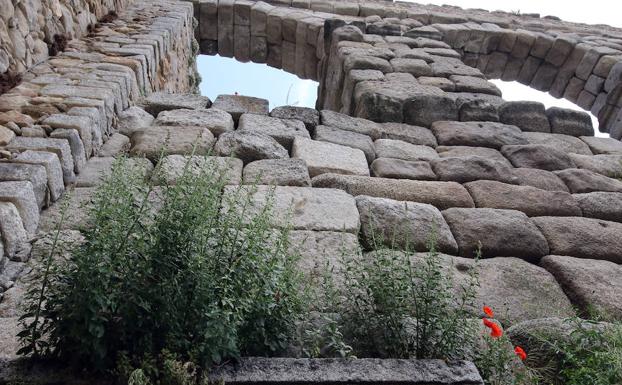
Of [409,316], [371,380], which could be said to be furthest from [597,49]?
[371,380]

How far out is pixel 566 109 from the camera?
4895 mm

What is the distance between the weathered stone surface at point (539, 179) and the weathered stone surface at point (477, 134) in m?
0.52

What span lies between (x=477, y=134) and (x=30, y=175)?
3.24 metres

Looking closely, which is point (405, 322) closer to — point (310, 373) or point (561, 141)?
point (310, 373)

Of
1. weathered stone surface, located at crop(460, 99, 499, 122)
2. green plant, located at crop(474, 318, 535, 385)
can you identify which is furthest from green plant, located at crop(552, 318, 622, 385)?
weathered stone surface, located at crop(460, 99, 499, 122)

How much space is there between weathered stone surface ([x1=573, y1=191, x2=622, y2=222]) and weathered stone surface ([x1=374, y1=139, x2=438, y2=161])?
40.1 inches

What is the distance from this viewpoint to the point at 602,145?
15.0ft

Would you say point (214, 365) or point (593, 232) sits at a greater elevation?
point (214, 365)

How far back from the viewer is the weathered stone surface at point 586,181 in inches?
144

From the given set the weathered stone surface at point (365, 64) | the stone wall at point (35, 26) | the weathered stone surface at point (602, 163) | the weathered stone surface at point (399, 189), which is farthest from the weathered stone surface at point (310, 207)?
the weathered stone surface at point (365, 64)

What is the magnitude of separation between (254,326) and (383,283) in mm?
504

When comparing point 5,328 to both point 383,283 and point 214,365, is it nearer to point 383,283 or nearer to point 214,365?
point 214,365

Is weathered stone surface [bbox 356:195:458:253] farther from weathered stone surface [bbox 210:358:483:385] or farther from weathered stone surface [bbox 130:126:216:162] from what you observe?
weathered stone surface [bbox 130:126:216:162]

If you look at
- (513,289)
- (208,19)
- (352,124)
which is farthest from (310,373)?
(208,19)
